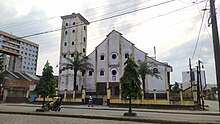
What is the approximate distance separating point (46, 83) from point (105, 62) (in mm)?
27453

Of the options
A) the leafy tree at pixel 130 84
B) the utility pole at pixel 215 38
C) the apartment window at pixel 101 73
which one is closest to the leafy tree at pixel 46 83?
the leafy tree at pixel 130 84

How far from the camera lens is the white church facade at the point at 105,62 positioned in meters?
43.8

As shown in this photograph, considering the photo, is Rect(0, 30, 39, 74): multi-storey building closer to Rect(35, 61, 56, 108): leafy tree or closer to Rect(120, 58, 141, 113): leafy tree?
Rect(35, 61, 56, 108): leafy tree

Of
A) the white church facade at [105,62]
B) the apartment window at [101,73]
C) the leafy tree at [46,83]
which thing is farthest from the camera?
the apartment window at [101,73]

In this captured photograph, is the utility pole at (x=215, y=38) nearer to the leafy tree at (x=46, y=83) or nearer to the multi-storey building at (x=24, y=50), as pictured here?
the leafy tree at (x=46, y=83)

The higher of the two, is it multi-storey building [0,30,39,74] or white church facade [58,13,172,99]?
multi-storey building [0,30,39,74]

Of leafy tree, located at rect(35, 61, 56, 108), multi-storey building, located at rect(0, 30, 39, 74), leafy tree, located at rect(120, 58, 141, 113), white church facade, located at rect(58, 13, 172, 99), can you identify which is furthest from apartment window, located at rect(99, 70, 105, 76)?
multi-storey building, located at rect(0, 30, 39, 74)

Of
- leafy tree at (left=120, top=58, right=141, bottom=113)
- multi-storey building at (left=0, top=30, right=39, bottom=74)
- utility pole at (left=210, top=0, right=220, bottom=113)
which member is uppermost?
multi-storey building at (left=0, top=30, right=39, bottom=74)

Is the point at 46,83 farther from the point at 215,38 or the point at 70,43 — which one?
the point at 70,43

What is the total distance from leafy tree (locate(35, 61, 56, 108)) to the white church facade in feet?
79.8

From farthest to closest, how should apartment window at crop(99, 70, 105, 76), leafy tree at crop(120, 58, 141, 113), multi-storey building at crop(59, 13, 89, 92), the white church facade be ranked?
1. multi-storey building at crop(59, 13, 89, 92)
2. apartment window at crop(99, 70, 105, 76)
3. the white church facade
4. leafy tree at crop(120, 58, 141, 113)

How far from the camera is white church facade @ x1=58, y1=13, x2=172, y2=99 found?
4375 centimetres

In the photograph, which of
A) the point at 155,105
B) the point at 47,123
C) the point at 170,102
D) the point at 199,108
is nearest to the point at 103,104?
the point at 155,105

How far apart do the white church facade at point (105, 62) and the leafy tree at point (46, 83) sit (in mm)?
24332
